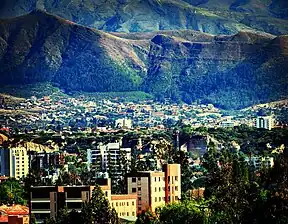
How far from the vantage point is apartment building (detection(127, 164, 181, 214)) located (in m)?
80.1

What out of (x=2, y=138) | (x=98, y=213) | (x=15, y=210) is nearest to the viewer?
(x=98, y=213)

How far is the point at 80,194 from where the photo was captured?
74938 mm

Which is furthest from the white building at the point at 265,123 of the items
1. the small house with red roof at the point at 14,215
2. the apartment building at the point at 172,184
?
the small house with red roof at the point at 14,215

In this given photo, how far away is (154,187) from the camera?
80.5 metres

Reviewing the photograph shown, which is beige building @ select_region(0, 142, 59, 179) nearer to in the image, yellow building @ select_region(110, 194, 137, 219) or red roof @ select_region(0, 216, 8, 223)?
yellow building @ select_region(110, 194, 137, 219)

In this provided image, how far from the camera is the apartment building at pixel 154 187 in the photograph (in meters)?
80.1

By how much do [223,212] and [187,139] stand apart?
96641 mm

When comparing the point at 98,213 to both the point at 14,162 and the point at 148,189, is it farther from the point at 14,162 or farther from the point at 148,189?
the point at 14,162

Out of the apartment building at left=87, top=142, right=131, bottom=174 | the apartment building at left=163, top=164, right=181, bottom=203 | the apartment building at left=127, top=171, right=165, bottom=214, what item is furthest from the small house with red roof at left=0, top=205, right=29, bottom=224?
the apartment building at left=87, top=142, right=131, bottom=174

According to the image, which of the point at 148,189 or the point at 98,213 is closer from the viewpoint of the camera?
the point at 98,213

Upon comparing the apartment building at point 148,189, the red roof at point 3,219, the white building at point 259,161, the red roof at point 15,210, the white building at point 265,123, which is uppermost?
the white building at point 265,123

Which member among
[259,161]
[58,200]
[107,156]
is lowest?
[58,200]

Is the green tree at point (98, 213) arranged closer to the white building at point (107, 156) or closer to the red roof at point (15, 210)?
the red roof at point (15, 210)

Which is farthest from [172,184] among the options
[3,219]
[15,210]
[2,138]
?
[2,138]
